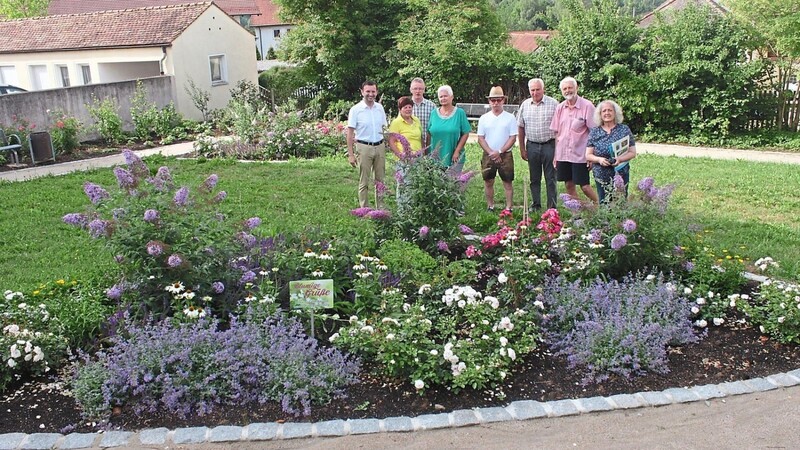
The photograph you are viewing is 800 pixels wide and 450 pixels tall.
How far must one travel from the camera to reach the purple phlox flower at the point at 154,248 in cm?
443

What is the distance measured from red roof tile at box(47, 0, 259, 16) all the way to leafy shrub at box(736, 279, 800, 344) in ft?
110

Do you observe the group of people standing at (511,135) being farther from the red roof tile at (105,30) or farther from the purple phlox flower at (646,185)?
the red roof tile at (105,30)

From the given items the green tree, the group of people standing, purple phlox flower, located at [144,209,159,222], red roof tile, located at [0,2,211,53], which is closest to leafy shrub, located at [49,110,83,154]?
red roof tile, located at [0,2,211,53]

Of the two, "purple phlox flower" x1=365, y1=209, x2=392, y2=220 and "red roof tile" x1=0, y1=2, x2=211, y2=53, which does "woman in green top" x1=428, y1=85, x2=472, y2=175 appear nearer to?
"purple phlox flower" x1=365, y1=209, x2=392, y2=220

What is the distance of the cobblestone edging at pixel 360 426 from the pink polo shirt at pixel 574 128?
11.5ft

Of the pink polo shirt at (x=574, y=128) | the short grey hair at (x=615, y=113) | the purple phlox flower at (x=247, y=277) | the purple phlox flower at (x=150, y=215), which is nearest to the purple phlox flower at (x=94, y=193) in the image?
the purple phlox flower at (x=150, y=215)

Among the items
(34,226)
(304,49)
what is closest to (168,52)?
(304,49)

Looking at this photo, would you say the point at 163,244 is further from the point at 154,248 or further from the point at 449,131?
the point at 449,131

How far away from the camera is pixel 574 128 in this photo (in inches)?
282

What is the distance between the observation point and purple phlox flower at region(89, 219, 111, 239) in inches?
174

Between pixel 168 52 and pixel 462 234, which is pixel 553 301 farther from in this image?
pixel 168 52

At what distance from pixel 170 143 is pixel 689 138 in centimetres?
1106

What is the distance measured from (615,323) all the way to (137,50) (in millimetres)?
17909

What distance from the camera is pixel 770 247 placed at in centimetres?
672
